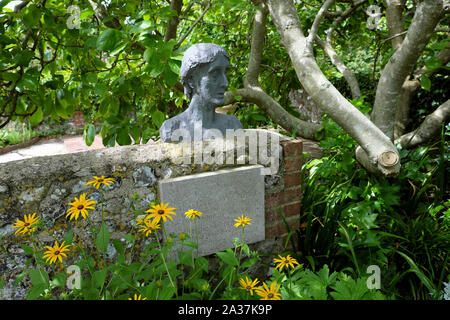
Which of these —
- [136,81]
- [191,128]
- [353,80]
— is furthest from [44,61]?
[353,80]

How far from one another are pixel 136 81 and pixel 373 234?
2.23 meters

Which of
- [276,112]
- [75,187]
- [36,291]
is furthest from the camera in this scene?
[276,112]

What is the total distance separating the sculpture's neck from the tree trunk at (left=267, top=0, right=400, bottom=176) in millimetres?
827

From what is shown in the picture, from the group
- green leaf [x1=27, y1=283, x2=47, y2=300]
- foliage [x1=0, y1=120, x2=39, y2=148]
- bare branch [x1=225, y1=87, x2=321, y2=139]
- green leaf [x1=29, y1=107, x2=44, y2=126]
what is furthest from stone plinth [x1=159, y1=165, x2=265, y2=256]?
foliage [x1=0, y1=120, x2=39, y2=148]

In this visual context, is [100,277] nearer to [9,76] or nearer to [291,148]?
[291,148]

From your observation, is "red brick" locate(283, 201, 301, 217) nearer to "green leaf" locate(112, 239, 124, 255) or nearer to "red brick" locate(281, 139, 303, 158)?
"red brick" locate(281, 139, 303, 158)

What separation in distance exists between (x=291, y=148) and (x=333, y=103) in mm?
514

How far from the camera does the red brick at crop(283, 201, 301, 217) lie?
224 centimetres

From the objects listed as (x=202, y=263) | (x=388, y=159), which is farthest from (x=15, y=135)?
(x=388, y=159)

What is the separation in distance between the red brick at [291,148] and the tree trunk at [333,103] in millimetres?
415

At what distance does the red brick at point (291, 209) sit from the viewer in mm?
2242

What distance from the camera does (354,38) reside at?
5555 mm

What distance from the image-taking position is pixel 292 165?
2.21 meters

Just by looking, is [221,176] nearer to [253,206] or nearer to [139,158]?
[253,206]
